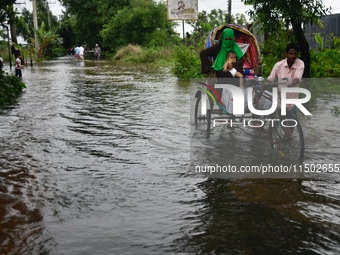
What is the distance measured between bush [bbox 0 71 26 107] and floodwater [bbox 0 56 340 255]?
159 inches

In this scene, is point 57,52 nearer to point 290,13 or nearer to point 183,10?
point 183,10

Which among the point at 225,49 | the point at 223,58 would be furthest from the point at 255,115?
the point at 225,49

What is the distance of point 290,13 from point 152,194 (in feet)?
30.3

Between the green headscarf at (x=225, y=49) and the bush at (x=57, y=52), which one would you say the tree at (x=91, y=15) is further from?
the green headscarf at (x=225, y=49)

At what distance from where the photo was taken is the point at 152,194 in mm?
5840

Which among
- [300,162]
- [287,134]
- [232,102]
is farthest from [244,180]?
[232,102]

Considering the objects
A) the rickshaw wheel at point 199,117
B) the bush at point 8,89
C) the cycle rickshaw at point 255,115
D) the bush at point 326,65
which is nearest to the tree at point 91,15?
the bush at point 8,89

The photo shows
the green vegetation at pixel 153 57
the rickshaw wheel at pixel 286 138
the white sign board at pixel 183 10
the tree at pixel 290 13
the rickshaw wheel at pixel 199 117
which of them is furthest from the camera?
the green vegetation at pixel 153 57

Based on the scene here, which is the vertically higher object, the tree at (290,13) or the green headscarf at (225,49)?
the tree at (290,13)

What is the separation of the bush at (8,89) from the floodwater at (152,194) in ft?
13.3

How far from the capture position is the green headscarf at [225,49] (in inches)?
349

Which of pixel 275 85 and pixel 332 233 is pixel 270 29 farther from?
pixel 332 233

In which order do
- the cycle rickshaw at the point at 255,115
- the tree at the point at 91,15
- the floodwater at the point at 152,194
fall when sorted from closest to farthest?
the floodwater at the point at 152,194
the cycle rickshaw at the point at 255,115
the tree at the point at 91,15

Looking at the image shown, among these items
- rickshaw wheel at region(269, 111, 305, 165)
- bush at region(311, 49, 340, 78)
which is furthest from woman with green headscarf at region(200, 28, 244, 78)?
bush at region(311, 49, 340, 78)
